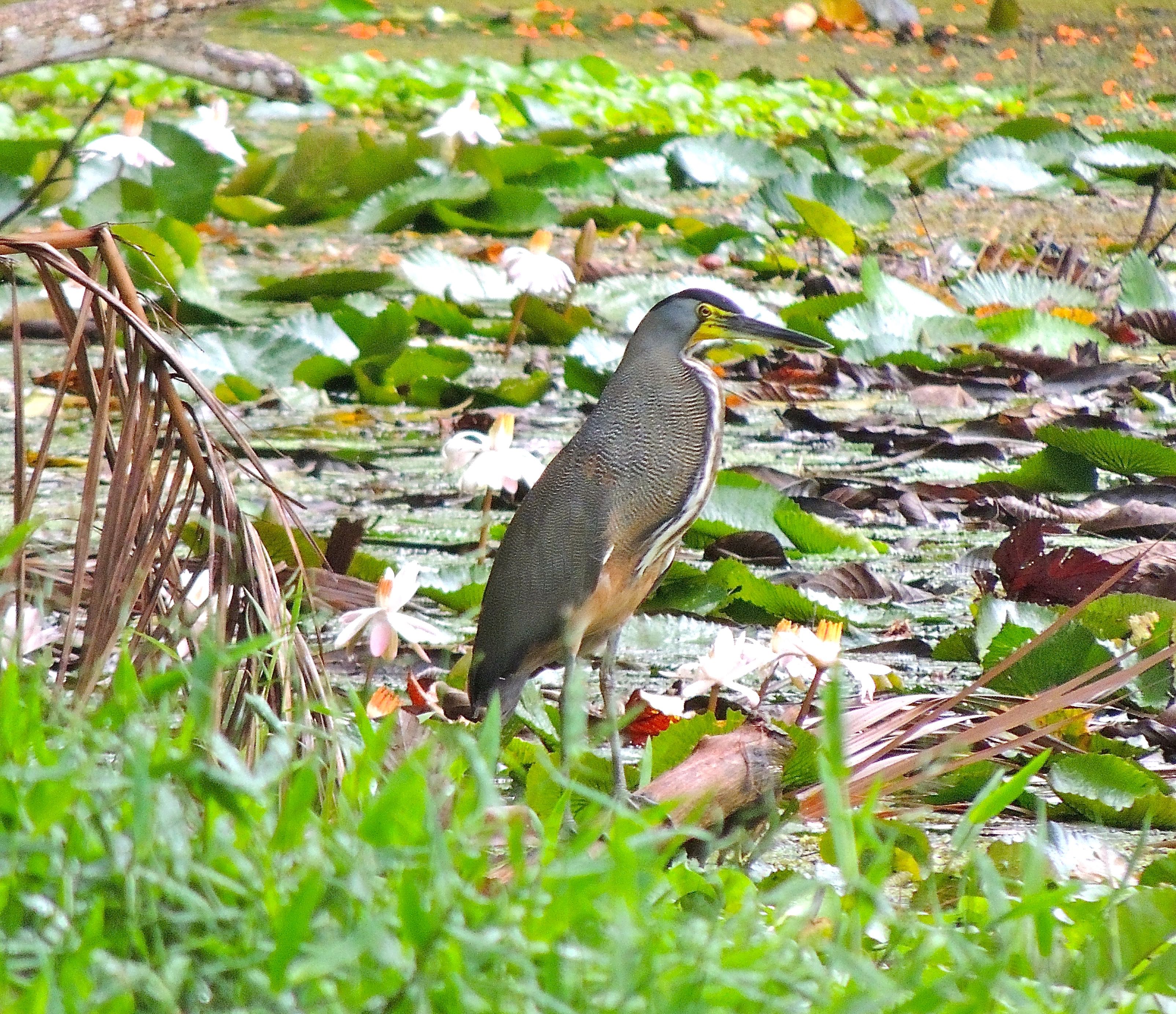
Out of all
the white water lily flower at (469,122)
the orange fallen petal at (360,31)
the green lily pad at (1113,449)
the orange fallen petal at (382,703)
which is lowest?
the orange fallen petal at (360,31)

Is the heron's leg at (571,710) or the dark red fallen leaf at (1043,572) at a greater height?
the heron's leg at (571,710)

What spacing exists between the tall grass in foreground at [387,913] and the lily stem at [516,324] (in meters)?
3.10

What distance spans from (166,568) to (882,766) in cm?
92

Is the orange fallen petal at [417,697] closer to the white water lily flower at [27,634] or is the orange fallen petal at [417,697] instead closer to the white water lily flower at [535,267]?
the white water lily flower at [27,634]

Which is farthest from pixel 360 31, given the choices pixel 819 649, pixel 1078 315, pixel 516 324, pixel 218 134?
pixel 819 649

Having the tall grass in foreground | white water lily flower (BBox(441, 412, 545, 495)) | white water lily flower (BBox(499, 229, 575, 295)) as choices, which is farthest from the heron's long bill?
the tall grass in foreground

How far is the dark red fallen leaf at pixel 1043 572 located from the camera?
2840 millimetres

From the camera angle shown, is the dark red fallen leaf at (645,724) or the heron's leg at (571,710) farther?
the dark red fallen leaf at (645,724)

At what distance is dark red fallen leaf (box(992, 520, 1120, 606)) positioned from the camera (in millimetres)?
2840

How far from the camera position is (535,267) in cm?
381

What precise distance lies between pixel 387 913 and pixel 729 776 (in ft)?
2.74

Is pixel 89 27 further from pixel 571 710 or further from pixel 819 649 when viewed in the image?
pixel 571 710

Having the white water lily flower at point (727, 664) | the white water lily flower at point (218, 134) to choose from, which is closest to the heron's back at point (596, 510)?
the white water lily flower at point (727, 664)

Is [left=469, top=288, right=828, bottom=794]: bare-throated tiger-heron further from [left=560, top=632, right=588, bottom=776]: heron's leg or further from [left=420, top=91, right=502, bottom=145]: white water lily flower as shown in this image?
[left=420, top=91, right=502, bottom=145]: white water lily flower
